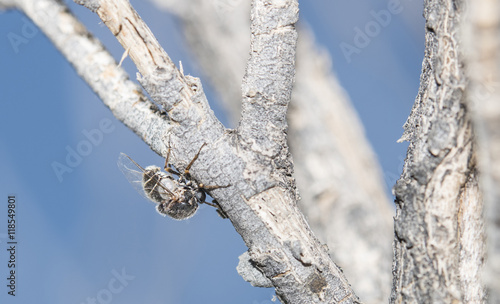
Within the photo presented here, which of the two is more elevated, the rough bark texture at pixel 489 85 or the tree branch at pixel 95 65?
the tree branch at pixel 95 65

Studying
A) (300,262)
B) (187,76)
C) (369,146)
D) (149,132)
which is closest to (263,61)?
(187,76)

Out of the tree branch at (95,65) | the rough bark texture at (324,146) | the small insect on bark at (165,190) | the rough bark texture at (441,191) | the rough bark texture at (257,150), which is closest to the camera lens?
the rough bark texture at (441,191)

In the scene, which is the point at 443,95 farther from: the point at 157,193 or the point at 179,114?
the point at 157,193

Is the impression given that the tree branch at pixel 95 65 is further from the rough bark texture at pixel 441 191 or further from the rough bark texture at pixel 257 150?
the rough bark texture at pixel 441 191

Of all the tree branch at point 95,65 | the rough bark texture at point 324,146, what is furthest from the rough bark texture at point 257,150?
the rough bark texture at point 324,146

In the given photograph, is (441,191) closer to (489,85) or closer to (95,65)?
(489,85)

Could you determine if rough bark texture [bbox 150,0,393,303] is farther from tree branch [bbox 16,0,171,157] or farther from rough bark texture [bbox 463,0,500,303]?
rough bark texture [bbox 463,0,500,303]

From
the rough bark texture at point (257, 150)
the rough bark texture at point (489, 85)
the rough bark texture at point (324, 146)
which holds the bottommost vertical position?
the rough bark texture at point (489, 85)
